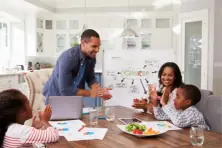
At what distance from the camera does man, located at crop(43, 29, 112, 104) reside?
2131 millimetres

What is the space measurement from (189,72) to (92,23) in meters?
2.83

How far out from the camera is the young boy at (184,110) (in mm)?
1867

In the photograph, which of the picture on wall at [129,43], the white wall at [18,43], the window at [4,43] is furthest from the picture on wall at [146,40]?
the window at [4,43]

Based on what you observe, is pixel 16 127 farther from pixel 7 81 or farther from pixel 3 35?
pixel 3 35

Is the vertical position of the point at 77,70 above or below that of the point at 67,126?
above

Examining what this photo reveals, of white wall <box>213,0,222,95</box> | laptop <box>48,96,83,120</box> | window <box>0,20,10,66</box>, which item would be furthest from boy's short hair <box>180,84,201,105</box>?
window <box>0,20,10,66</box>

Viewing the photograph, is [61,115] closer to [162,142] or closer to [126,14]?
[162,142]

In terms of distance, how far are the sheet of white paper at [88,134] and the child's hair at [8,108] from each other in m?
0.34

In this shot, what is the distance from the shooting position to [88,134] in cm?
168

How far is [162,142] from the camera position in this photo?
5.01 feet

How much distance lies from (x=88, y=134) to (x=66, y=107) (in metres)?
0.41

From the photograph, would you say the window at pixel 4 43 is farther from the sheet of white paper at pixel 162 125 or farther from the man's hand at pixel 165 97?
the sheet of white paper at pixel 162 125

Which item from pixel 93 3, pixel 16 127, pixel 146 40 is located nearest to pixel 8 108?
pixel 16 127

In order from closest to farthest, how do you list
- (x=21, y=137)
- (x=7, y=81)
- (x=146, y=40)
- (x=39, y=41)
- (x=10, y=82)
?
(x=21, y=137) < (x=7, y=81) < (x=10, y=82) < (x=146, y=40) < (x=39, y=41)
